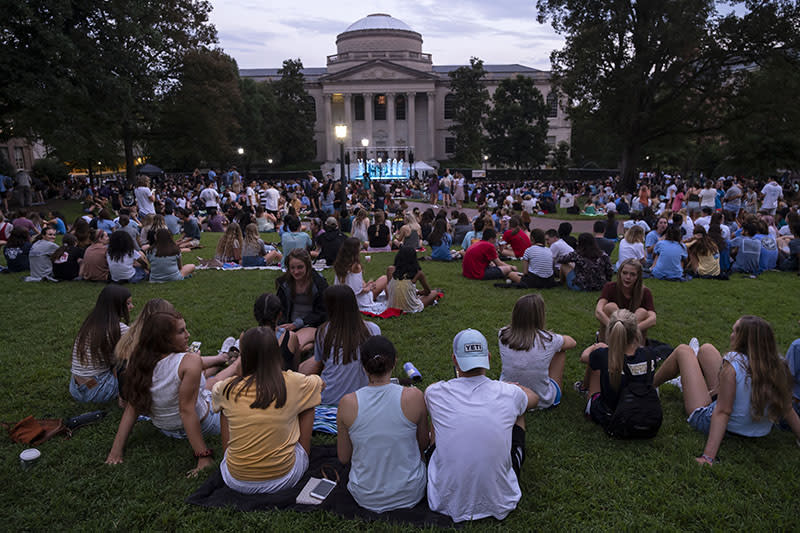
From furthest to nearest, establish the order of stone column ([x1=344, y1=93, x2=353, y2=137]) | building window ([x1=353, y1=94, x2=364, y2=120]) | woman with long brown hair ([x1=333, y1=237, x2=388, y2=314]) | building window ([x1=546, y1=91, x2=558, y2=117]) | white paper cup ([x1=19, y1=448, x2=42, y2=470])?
building window ([x1=353, y1=94, x2=364, y2=120])
stone column ([x1=344, y1=93, x2=353, y2=137])
building window ([x1=546, y1=91, x2=558, y2=117])
woman with long brown hair ([x1=333, y1=237, x2=388, y2=314])
white paper cup ([x1=19, y1=448, x2=42, y2=470])

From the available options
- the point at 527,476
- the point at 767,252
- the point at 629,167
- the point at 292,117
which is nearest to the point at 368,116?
the point at 292,117

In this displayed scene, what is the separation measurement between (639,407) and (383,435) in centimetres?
219

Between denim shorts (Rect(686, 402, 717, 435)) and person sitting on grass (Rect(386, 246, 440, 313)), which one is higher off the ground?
person sitting on grass (Rect(386, 246, 440, 313))

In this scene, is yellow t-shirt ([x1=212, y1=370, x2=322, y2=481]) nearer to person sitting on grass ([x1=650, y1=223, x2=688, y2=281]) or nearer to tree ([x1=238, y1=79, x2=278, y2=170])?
person sitting on grass ([x1=650, y1=223, x2=688, y2=281])

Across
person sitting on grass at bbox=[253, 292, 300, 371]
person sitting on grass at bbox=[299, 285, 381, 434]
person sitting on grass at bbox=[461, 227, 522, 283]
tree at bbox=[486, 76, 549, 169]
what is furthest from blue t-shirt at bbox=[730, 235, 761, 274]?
tree at bbox=[486, 76, 549, 169]

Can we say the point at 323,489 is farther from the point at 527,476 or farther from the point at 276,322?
the point at 276,322

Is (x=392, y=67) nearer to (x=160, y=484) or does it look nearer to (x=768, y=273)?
(x=768, y=273)

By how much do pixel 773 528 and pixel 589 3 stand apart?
29.5 m

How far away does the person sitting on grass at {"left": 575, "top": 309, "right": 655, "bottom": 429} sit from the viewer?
13.6 feet

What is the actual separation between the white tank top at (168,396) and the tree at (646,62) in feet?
89.1

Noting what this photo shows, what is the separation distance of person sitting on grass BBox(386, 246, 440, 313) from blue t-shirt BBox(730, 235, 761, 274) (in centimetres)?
723

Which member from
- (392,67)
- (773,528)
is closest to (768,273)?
(773,528)

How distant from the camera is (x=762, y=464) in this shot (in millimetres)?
4078

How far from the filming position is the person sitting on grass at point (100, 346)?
4.71 metres
